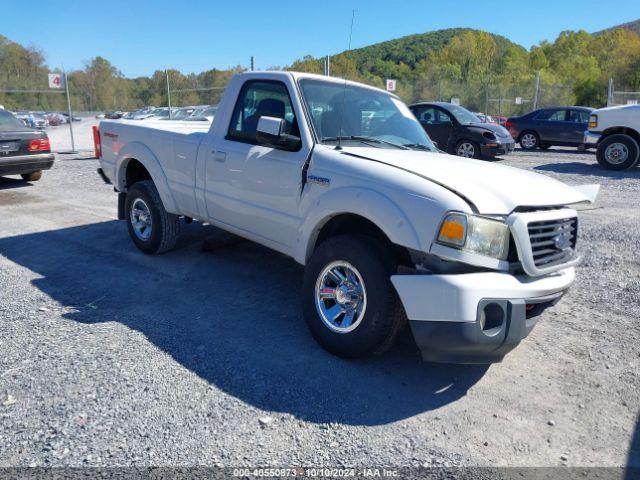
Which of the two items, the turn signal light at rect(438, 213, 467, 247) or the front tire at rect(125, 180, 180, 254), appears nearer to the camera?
the turn signal light at rect(438, 213, 467, 247)

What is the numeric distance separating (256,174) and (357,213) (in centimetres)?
122

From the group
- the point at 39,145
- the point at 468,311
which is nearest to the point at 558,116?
the point at 39,145

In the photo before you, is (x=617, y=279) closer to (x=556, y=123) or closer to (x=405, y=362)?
(x=405, y=362)

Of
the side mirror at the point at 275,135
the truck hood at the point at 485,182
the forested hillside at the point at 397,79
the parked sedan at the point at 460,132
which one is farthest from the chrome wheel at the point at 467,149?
the side mirror at the point at 275,135

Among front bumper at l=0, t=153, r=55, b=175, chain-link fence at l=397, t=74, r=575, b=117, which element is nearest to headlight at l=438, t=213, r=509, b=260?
front bumper at l=0, t=153, r=55, b=175

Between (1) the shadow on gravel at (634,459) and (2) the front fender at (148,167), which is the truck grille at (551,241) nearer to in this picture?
(1) the shadow on gravel at (634,459)

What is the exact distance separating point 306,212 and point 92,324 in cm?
191

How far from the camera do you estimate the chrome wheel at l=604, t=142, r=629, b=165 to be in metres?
12.2

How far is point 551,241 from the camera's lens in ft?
10.8

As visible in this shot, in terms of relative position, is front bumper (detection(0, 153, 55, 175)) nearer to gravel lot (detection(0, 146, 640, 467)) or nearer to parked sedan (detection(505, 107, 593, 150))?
gravel lot (detection(0, 146, 640, 467))

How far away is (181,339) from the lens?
152 inches

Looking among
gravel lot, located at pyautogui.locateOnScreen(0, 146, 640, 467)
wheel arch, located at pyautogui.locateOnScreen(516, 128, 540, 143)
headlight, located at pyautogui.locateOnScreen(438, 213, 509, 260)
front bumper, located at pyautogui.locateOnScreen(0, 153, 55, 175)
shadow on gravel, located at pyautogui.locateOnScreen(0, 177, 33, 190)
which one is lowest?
gravel lot, located at pyautogui.locateOnScreen(0, 146, 640, 467)

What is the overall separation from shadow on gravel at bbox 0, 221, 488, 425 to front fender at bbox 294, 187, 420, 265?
0.77 m

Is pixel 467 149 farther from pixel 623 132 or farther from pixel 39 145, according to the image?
pixel 39 145
